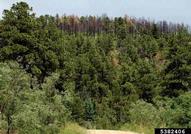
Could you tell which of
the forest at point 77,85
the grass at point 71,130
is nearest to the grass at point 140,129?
the forest at point 77,85

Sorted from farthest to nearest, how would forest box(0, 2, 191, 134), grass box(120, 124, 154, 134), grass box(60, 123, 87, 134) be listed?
grass box(120, 124, 154, 134) → grass box(60, 123, 87, 134) → forest box(0, 2, 191, 134)

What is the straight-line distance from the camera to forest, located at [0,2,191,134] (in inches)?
701

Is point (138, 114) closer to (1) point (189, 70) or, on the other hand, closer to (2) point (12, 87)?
(2) point (12, 87)

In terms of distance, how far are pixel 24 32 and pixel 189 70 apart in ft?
47.4

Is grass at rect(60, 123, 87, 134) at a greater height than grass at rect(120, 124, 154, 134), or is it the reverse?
grass at rect(120, 124, 154, 134)

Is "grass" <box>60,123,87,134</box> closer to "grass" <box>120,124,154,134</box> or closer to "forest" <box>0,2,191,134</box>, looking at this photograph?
"forest" <box>0,2,191,134</box>

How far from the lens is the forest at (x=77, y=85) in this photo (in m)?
17.8

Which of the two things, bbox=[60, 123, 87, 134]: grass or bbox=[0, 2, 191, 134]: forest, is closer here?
bbox=[0, 2, 191, 134]: forest

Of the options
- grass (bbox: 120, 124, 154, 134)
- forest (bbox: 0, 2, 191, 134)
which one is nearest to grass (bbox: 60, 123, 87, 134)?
forest (bbox: 0, 2, 191, 134)

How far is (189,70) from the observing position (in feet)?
155

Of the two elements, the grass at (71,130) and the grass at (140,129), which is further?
the grass at (140,129)

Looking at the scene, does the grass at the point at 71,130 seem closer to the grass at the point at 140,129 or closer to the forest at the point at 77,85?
the forest at the point at 77,85

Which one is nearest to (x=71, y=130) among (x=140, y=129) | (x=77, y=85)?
(x=140, y=129)

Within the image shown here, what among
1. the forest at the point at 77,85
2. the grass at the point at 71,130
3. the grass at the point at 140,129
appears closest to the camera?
the forest at the point at 77,85
